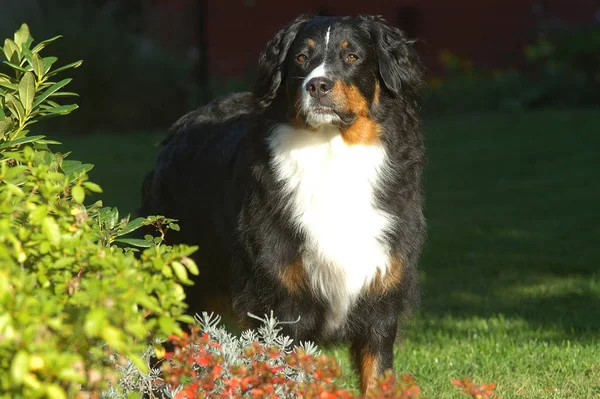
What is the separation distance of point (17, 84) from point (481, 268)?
539 cm

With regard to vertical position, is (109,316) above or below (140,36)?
above

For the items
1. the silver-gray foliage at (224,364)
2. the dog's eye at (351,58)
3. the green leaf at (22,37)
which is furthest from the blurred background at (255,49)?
the silver-gray foliage at (224,364)

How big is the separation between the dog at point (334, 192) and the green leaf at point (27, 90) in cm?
132

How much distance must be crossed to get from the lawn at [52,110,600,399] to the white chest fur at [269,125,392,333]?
0.82 meters

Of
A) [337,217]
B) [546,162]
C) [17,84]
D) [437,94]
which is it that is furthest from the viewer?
[437,94]

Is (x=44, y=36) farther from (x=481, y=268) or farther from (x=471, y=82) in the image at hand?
(x=481, y=268)

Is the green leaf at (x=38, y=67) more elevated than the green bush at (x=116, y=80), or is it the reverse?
the green leaf at (x=38, y=67)

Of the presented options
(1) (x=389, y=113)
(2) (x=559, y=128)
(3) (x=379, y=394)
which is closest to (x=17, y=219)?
(3) (x=379, y=394)

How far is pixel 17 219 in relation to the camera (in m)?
3.21

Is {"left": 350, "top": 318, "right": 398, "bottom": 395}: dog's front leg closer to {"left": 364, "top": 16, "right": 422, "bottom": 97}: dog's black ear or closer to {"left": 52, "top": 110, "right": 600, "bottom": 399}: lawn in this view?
{"left": 52, "top": 110, "right": 600, "bottom": 399}: lawn

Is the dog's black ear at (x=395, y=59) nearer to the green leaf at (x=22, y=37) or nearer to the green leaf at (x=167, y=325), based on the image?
the green leaf at (x=22, y=37)

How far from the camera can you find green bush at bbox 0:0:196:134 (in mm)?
17703

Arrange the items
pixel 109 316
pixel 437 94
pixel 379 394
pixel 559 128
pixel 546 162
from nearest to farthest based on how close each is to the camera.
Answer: pixel 109 316, pixel 379 394, pixel 546 162, pixel 559 128, pixel 437 94

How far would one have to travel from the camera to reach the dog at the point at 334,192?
469 cm
